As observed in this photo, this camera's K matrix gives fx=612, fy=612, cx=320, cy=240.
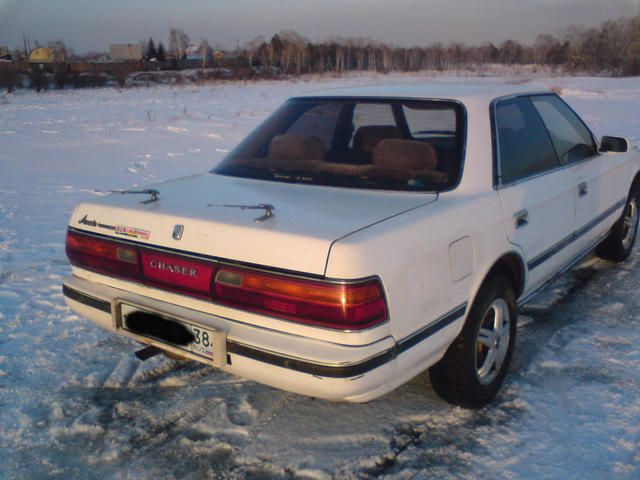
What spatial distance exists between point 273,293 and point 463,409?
4.11ft

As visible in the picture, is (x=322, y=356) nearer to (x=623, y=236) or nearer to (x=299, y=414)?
(x=299, y=414)

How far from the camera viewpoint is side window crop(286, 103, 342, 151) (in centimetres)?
354

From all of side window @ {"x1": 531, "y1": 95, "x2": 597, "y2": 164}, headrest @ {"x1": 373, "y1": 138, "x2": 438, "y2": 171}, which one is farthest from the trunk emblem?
side window @ {"x1": 531, "y1": 95, "x2": 597, "y2": 164}

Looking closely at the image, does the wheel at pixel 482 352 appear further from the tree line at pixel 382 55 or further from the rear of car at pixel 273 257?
the tree line at pixel 382 55

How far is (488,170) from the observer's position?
9.65 ft

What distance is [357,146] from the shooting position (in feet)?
11.4

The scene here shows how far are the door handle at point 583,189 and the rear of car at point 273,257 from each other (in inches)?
41.0

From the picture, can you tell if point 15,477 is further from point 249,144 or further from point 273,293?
point 249,144

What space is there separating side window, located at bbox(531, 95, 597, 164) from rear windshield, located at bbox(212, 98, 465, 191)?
76 cm

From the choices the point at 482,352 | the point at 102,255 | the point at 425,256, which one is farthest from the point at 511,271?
the point at 102,255

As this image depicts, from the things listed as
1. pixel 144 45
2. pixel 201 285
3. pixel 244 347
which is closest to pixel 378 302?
pixel 244 347

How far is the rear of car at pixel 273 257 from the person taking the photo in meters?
2.16

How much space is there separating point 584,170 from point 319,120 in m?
1.74

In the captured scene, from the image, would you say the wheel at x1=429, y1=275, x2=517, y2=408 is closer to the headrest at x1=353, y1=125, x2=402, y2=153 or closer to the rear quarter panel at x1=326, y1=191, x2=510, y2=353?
the rear quarter panel at x1=326, y1=191, x2=510, y2=353
